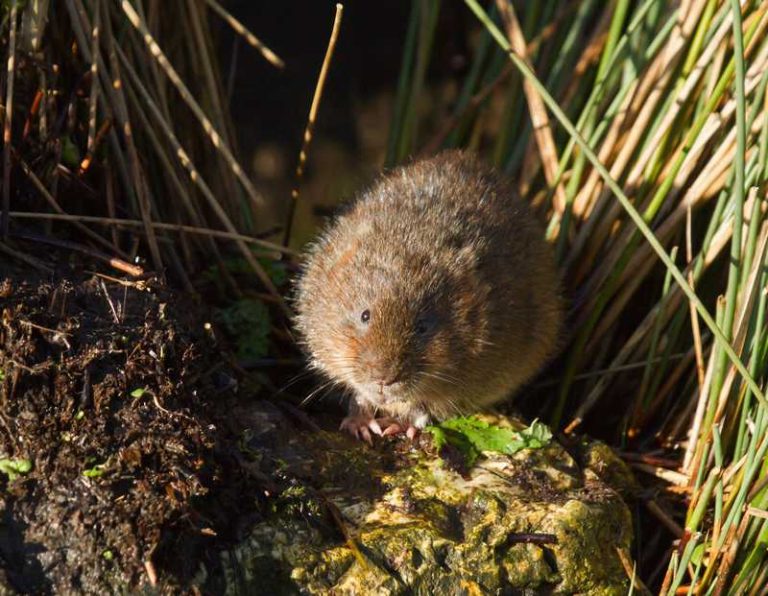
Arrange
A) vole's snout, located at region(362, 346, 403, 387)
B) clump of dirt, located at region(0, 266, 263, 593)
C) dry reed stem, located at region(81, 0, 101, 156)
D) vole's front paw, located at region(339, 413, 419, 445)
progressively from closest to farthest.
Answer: clump of dirt, located at region(0, 266, 263, 593)
vole's snout, located at region(362, 346, 403, 387)
dry reed stem, located at region(81, 0, 101, 156)
vole's front paw, located at region(339, 413, 419, 445)

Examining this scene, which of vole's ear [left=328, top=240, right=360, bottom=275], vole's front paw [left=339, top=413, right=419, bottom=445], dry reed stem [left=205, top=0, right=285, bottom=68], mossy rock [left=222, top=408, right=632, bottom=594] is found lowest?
vole's front paw [left=339, top=413, right=419, bottom=445]

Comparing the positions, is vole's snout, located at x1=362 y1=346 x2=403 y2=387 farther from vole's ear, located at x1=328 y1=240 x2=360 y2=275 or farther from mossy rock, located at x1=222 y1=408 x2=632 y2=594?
vole's ear, located at x1=328 y1=240 x2=360 y2=275

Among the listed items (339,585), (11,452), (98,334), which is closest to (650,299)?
(339,585)

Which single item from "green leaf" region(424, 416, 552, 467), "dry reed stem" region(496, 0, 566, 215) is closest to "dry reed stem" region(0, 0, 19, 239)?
"green leaf" region(424, 416, 552, 467)

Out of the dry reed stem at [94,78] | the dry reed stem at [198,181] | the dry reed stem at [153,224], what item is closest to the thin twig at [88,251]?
the dry reed stem at [153,224]

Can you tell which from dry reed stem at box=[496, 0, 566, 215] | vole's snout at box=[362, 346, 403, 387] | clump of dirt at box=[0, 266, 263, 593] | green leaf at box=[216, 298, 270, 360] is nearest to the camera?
clump of dirt at box=[0, 266, 263, 593]

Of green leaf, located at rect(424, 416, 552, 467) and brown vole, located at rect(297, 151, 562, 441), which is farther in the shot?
green leaf, located at rect(424, 416, 552, 467)
